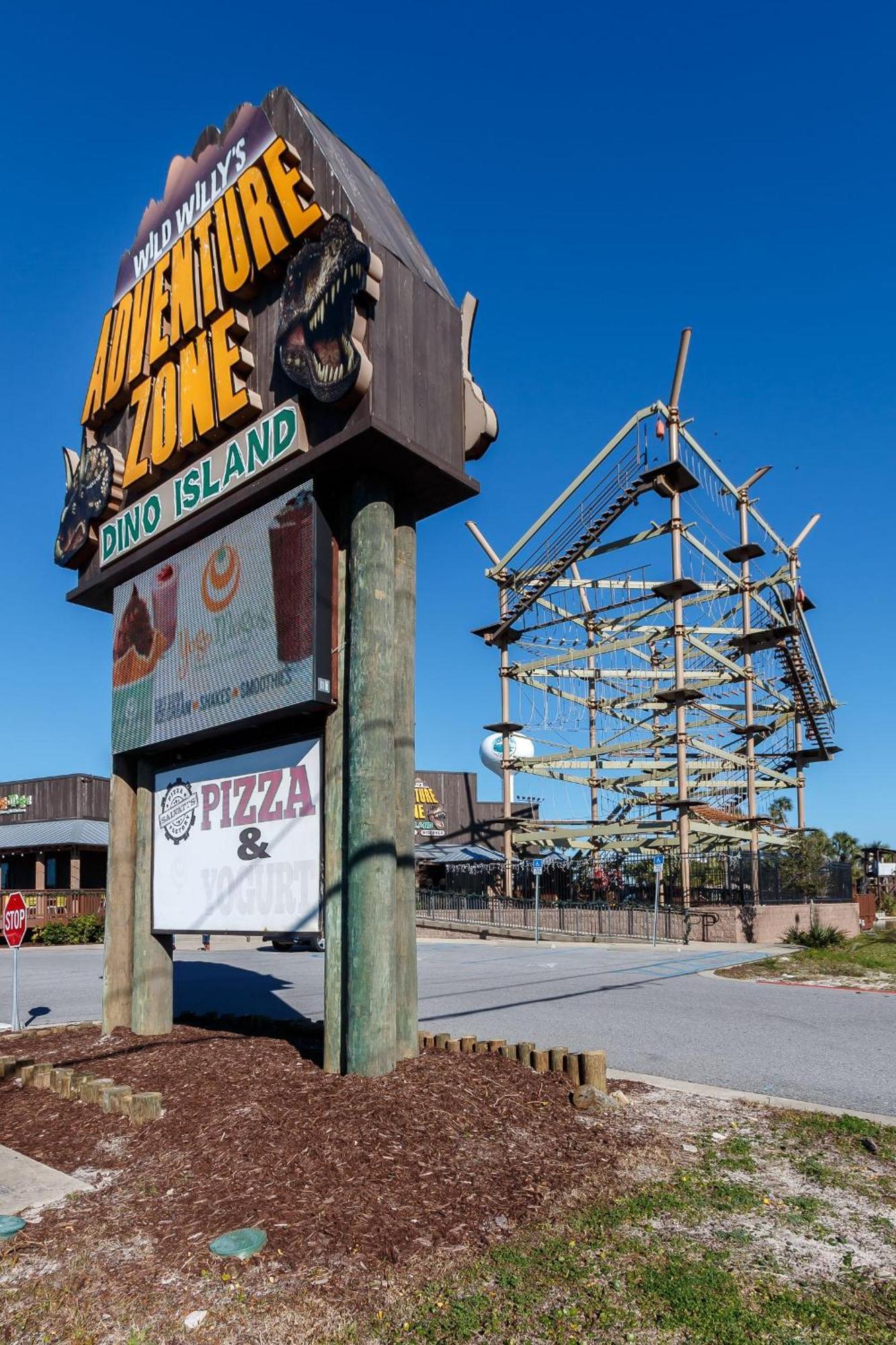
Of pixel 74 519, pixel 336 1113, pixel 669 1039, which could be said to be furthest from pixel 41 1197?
pixel 74 519

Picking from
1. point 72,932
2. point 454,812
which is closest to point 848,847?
point 454,812

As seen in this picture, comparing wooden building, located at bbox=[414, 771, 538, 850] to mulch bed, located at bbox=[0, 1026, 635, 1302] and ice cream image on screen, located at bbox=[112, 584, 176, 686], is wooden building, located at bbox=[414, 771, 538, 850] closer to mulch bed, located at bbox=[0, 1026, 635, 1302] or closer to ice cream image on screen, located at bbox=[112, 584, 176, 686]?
ice cream image on screen, located at bbox=[112, 584, 176, 686]

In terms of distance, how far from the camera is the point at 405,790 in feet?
26.8

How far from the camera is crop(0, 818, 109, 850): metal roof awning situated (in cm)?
3978

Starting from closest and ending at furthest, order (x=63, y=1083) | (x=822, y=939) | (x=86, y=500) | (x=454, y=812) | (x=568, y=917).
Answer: (x=63, y=1083) → (x=86, y=500) → (x=822, y=939) → (x=568, y=917) → (x=454, y=812)

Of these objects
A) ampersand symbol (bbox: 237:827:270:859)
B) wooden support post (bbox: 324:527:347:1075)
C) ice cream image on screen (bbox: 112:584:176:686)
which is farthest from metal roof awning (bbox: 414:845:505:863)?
wooden support post (bbox: 324:527:347:1075)

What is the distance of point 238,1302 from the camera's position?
4.22 m

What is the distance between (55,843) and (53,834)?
1.77m

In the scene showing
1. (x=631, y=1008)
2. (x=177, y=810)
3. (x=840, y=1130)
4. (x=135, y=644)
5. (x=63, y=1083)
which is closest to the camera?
(x=840, y=1130)

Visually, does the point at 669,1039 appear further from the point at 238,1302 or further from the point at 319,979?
the point at 319,979

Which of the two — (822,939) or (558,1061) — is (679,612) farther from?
(558,1061)

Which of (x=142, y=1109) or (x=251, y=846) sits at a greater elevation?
(x=251, y=846)

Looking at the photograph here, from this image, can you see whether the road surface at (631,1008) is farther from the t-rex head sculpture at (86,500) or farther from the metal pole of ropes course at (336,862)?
the t-rex head sculpture at (86,500)

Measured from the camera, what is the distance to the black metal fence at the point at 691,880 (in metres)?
28.9
